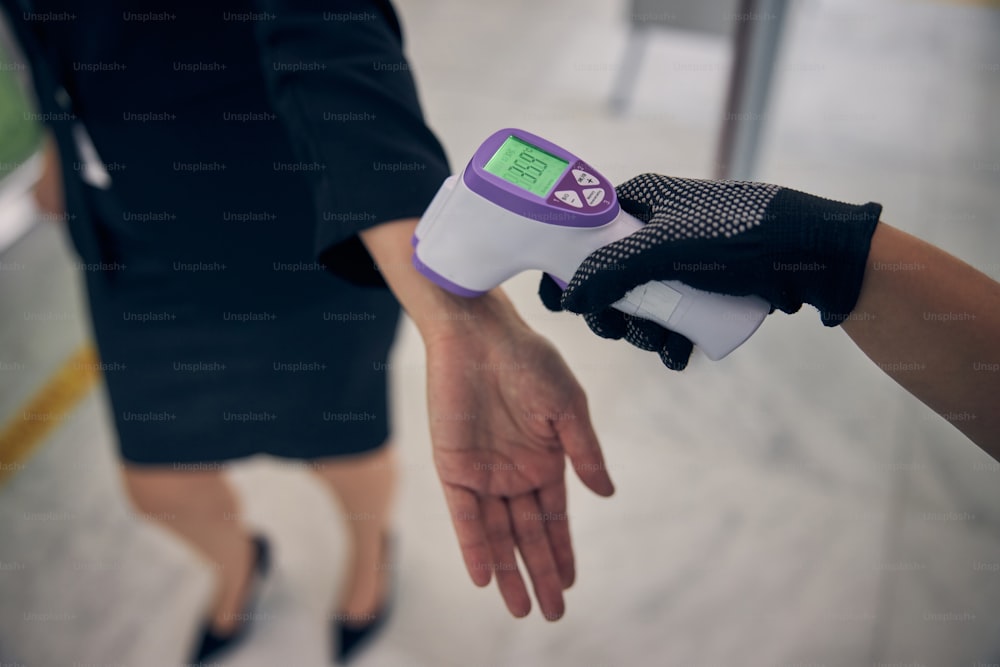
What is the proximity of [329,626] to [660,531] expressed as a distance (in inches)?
27.5

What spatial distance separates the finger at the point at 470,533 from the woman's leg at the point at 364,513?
0.56m

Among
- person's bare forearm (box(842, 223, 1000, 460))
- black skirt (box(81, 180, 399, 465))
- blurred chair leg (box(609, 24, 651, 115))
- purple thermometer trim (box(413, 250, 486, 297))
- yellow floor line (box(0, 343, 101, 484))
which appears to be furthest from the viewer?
blurred chair leg (box(609, 24, 651, 115))

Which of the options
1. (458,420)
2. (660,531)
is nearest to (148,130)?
(458,420)

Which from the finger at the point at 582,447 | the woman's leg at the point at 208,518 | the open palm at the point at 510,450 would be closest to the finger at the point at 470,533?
the open palm at the point at 510,450

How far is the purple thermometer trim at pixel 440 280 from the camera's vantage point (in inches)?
31.9

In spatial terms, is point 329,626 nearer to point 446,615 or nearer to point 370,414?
point 446,615

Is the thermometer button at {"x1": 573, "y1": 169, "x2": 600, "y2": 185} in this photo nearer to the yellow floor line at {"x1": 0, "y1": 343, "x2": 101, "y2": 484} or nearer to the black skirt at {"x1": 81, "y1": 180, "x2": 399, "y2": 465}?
the black skirt at {"x1": 81, "y1": 180, "x2": 399, "y2": 465}

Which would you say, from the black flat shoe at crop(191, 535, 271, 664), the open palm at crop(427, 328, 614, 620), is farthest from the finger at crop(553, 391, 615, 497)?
the black flat shoe at crop(191, 535, 271, 664)

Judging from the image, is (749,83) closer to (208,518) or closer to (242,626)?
(208,518)

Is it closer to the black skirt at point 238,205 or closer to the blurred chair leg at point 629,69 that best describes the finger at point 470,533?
the black skirt at point 238,205

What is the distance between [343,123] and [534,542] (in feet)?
1.67

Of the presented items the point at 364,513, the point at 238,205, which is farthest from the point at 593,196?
the point at 364,513

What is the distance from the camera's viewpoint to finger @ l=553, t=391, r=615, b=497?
33.9 inches

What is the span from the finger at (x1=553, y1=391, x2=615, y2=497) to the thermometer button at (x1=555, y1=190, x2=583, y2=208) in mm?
242
